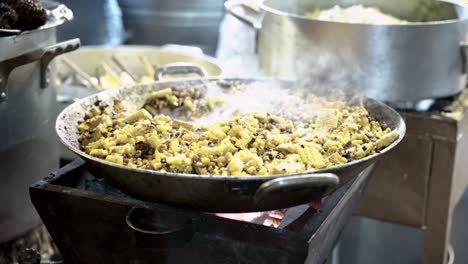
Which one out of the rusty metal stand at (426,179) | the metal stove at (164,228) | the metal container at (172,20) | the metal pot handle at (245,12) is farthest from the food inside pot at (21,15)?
the metal container at (172,20)

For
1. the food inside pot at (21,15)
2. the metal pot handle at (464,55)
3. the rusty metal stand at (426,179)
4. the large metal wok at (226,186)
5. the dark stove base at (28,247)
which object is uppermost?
the food inside pot at (21,15)

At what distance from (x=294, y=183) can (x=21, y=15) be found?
2.81 feet

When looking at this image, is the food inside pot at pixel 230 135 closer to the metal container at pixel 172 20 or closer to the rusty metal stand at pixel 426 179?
the rusty metal stand at pixel 426 179

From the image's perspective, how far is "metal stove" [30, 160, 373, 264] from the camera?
116 centimetres

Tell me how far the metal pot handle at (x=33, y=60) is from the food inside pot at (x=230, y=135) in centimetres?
19

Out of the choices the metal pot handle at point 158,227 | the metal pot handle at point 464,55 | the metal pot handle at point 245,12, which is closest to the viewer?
the metal pot handle at point 158,227

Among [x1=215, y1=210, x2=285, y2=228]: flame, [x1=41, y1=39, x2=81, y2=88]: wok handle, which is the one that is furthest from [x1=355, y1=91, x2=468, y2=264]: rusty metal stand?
[x1=41, y1=39, x2=81, y2=88]: wok handle

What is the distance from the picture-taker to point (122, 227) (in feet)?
4.12

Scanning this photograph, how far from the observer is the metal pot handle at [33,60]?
58.1 inches

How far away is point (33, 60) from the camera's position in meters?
1.53

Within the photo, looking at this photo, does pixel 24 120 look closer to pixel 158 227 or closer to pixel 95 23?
pixel 158 227

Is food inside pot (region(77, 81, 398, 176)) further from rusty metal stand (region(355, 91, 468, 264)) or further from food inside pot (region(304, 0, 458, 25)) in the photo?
food inside pot (region(304, 0, 458, 25))

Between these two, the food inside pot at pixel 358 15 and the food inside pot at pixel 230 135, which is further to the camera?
the food inside pot at pixel 358 15

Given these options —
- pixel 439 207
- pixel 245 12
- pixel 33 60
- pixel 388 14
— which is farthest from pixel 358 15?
pixel 33 60
